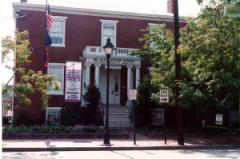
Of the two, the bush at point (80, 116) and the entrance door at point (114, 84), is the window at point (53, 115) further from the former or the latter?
the entrance door at point (114, 84)

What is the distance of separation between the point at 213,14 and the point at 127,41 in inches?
486

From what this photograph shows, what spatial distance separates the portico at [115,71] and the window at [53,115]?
2.37 m

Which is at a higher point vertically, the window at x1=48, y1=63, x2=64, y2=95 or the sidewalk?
the window at x1=48, y1=63, x2=64, y2=95

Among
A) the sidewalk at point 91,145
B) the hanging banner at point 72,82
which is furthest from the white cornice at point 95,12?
the sidewalk at point 91,145

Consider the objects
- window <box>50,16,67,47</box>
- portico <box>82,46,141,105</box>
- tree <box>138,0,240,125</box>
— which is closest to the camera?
tree <box>138,0,240,125</box>

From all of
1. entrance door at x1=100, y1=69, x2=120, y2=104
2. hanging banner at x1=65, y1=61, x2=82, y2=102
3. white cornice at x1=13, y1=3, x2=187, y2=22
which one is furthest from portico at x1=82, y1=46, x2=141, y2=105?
hanging banner at x1=65, y1=61, x2=82, y2=102

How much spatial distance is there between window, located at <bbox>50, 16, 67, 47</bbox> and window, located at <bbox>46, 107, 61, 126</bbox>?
4.70 metres

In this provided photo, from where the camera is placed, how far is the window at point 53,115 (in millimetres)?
28909

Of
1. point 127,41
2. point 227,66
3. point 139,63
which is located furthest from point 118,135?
point 127,41

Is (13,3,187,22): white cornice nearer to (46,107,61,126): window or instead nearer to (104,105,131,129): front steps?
(104,105,131,129): front steps

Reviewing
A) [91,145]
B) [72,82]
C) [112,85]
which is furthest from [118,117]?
[91,145]

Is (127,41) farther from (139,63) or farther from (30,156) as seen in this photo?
(30,156)

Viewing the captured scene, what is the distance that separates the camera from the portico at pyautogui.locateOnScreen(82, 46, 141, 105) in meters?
29.8

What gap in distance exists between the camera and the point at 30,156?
52.1 feet
